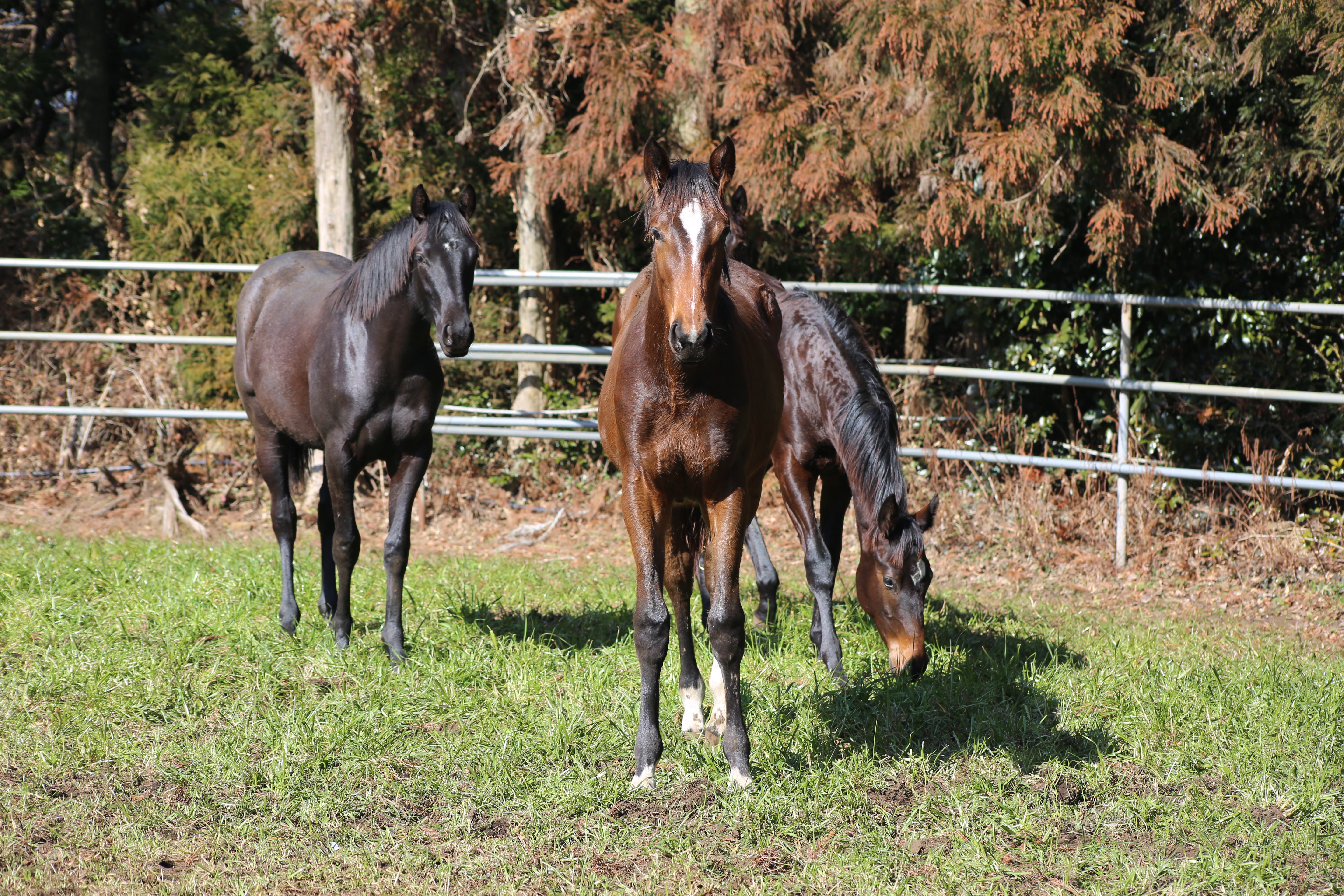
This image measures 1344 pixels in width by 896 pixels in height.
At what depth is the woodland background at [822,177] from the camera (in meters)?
5.96

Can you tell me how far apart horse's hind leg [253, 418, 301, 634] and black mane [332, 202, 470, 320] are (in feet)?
3.54

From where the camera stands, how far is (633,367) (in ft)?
11.1

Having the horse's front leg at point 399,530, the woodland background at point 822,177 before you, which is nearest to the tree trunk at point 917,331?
the woodland background at point 822,177

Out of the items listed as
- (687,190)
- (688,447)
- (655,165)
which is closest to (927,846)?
(688,447)

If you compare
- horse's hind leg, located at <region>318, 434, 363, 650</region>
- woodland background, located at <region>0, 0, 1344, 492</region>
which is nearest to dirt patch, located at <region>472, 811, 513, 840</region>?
horse's hind leg, located at <region>318, 434, 363, 650</region>

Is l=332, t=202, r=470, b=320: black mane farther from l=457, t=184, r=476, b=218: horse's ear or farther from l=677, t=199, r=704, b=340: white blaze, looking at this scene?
l=677, t=199, r=704, b=340: white blaze

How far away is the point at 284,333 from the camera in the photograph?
5.22 m

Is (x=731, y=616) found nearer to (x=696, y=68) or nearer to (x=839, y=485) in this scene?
(x=839, y=485)

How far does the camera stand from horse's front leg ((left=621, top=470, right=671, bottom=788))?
3.41 m

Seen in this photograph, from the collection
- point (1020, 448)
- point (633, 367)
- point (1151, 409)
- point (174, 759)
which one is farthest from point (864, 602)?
point (1151, 409)

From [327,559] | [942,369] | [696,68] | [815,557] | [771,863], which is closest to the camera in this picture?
[771,863]

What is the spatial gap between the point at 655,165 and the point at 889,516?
179cm

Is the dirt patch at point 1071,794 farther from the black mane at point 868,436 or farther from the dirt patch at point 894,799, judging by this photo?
the black mane at point 868,436

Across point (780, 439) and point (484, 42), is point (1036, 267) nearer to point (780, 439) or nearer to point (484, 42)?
point (780, 439)
